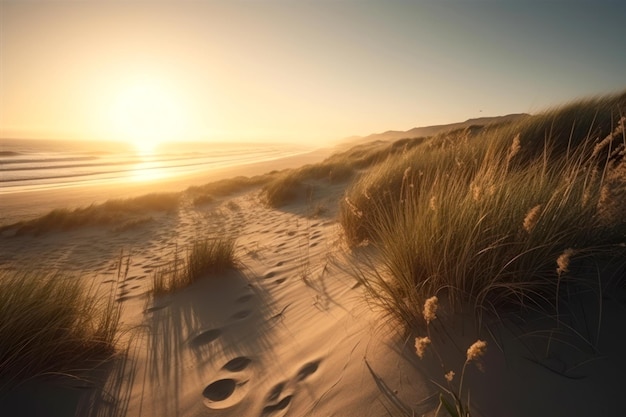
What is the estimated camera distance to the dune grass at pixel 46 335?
6.18ft

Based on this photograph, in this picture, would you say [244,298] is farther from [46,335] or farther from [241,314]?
[46,335]

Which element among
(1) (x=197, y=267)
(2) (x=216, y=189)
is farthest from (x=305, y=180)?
(1) (x=197, y=267)

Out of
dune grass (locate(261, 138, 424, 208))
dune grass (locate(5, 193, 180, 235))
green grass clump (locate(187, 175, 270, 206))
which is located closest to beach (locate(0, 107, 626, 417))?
dune grass (locate(261, 138, 424, 208))

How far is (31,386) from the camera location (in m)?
1.84

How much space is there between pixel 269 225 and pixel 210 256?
2655 millimetres

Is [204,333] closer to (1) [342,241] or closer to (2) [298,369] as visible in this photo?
(2) [298,369]

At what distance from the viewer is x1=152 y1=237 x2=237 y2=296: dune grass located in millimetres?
3500

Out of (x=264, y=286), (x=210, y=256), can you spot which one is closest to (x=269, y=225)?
(x=210, y=256)

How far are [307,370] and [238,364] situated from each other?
0.55 m

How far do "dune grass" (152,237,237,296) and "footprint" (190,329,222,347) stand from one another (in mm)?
1118

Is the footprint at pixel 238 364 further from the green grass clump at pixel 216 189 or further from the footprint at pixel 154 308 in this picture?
the green grass clump at pixel 216 189

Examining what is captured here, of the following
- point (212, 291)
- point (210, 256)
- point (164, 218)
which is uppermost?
point (210, 256)

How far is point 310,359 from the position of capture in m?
1.91

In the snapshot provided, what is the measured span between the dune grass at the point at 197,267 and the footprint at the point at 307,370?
2.14 meters
